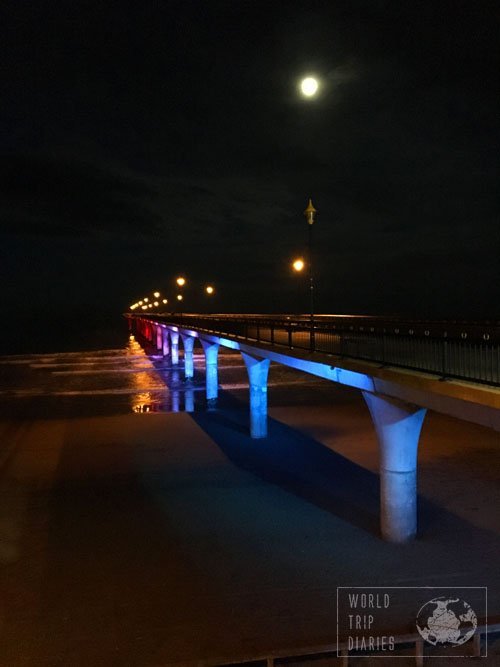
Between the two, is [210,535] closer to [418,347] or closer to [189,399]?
[418,347]

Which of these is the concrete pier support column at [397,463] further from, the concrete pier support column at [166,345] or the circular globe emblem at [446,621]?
the concrete pier support column at [166,345]

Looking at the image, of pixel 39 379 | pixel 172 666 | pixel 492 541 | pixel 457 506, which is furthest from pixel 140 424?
pixel 39 379

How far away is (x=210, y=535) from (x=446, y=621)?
639 centimetres

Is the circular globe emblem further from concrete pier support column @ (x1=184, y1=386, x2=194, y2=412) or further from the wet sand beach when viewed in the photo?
concrete pier support column @ (x1=184, y1=386, x2=194, y2=412)

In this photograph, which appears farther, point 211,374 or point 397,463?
point 211,374

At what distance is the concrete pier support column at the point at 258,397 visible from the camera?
88.2ft

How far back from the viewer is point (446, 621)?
10188 millimetres

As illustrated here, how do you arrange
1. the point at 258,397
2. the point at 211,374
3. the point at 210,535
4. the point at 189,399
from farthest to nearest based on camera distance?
the point at 189,399 < the point at 211,374 < the point at 258,397 < the point at 210,535

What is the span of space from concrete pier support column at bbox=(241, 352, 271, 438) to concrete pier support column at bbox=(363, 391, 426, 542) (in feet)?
40.5

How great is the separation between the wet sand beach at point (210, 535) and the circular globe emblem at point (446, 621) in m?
0.44

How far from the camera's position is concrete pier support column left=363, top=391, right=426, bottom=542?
1417 centimetres

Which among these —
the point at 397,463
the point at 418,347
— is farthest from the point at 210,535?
the point at 418,347

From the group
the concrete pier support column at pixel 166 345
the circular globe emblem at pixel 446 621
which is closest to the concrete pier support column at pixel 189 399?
the circular globe emblem at pixel 446 621

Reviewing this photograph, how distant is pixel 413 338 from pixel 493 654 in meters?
6.16
